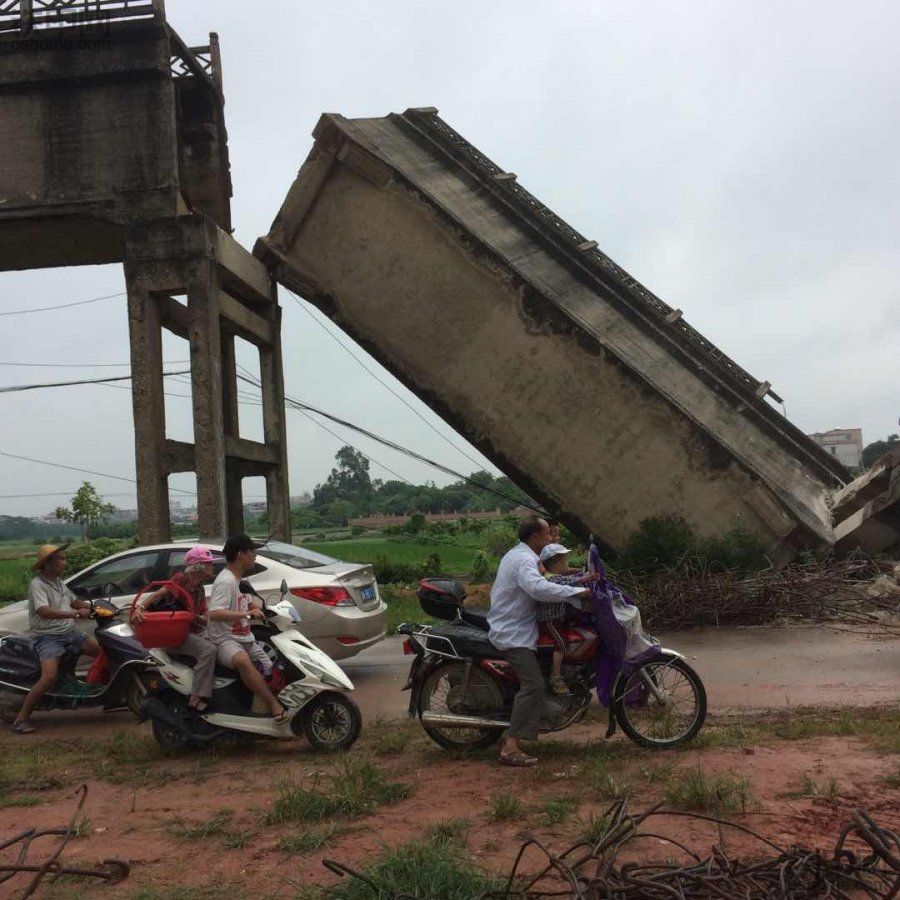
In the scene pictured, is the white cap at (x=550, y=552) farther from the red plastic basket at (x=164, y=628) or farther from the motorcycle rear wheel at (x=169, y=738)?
the motorcycle rear wheel at (x=169, y=738)

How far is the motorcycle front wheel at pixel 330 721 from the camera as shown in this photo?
6328mm

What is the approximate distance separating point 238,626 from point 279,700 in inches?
22.2

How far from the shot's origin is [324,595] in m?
8.62

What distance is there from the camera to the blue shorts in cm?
750

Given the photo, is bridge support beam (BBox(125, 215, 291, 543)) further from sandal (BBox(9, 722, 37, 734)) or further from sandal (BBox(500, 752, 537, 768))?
sandal (BBox(500, 752, 537, 768))

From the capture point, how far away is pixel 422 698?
20.4 feet

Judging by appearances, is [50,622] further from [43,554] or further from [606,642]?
[606,642]

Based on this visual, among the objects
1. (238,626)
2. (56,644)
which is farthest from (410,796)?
(56,644)

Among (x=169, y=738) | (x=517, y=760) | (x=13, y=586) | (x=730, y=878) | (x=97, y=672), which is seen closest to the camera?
(x=730, y=878)

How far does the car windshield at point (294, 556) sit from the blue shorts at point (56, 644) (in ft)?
6.08

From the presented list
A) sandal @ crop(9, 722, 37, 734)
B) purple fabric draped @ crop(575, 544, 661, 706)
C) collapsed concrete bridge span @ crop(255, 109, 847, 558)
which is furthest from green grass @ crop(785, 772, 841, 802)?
collapsed concrete bridge span @ crop(255, 109, 847, 558)

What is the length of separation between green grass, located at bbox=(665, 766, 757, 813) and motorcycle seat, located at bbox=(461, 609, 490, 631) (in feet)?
6.14

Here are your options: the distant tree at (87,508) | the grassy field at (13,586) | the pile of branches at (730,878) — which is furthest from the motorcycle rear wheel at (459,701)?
the distant tree at (87,508)

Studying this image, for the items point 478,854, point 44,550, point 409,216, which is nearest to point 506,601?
point 478,854
